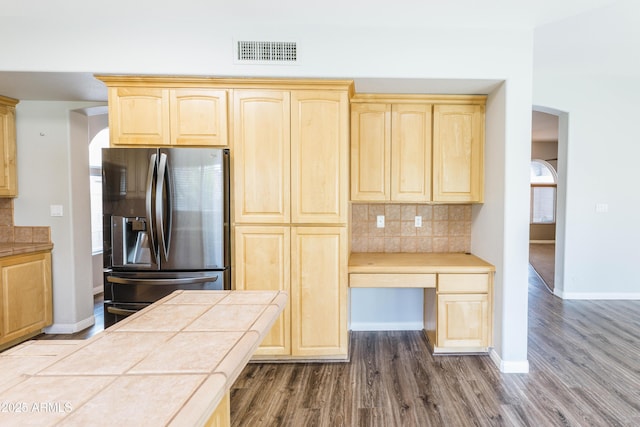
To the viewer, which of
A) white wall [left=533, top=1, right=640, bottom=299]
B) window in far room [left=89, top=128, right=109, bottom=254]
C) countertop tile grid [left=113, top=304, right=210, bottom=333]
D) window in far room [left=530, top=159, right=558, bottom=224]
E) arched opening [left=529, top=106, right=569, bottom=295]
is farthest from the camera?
window in far room [left=530, top=159, right=558, bottom=224]

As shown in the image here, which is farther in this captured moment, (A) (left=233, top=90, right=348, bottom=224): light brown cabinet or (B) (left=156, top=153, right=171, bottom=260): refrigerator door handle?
(A) (left=233, top=90, right=348, bottom=224): light brown cabinet

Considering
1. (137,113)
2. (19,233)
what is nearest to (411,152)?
(137,113)

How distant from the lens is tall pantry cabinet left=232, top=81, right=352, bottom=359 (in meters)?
2.63

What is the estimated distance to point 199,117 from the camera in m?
2.63

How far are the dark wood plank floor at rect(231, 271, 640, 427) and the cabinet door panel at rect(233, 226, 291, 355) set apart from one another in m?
0.52

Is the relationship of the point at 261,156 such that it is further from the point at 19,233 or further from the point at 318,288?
the point at 19,233

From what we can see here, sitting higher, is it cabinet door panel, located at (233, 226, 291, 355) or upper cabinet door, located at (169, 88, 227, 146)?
upper cabinet door, located at (169, 88, 227, 146)

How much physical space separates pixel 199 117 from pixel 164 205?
29.0 inches

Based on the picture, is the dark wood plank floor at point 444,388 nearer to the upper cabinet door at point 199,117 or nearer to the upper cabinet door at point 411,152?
the upper cabinet door at point 411,152

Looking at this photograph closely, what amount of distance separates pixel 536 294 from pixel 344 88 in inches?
159

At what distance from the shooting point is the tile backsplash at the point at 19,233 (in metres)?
3.31

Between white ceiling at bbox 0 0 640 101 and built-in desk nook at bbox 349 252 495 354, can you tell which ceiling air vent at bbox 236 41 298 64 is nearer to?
white ceiling at bbox 0 0 640 101

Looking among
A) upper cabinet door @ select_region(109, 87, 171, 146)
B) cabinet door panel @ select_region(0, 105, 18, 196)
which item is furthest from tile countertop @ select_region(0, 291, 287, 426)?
cabinet door panel @ select_region(0, 105, 18, 196)

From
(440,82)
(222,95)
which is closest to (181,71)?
(222,95)
